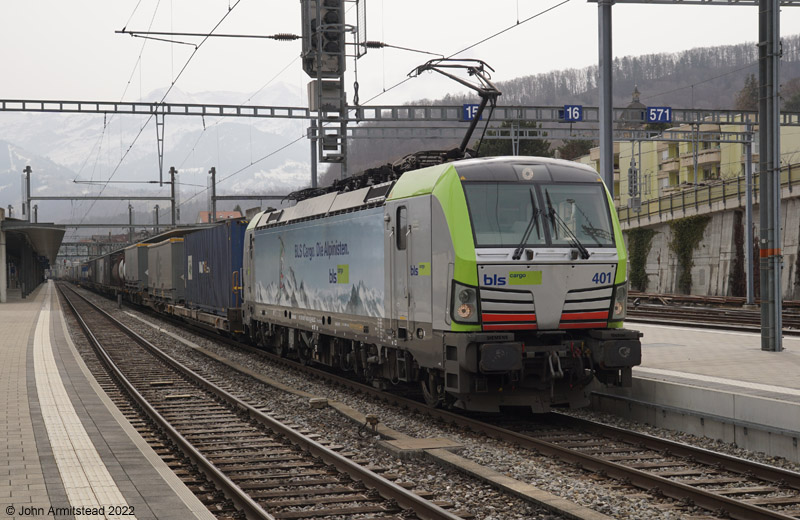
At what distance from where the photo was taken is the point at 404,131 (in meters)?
41.6

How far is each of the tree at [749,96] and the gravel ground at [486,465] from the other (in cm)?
8953

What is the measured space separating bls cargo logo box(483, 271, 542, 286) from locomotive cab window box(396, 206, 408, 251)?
1.81 metres

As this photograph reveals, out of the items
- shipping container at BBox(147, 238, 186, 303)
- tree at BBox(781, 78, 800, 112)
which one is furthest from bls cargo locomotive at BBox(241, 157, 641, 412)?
tree at BBox(781, 78, 800, 112)

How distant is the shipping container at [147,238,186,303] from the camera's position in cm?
3347

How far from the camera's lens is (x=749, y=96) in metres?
97.2

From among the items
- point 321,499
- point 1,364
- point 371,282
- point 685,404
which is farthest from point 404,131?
point 321,499

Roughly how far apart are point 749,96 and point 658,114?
63428mm

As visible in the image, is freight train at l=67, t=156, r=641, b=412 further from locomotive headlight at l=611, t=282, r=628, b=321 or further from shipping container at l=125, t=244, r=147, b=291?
shipping container at l=125, t=244, r=147, b=291

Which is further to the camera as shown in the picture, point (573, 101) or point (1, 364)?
point (573, 101)

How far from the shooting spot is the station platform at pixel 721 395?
31.7ft

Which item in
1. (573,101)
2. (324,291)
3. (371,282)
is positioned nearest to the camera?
(371,282)

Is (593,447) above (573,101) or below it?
below

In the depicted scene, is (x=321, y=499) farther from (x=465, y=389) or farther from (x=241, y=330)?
(x=241, y=330)

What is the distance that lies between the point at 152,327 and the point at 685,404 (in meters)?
26.5
